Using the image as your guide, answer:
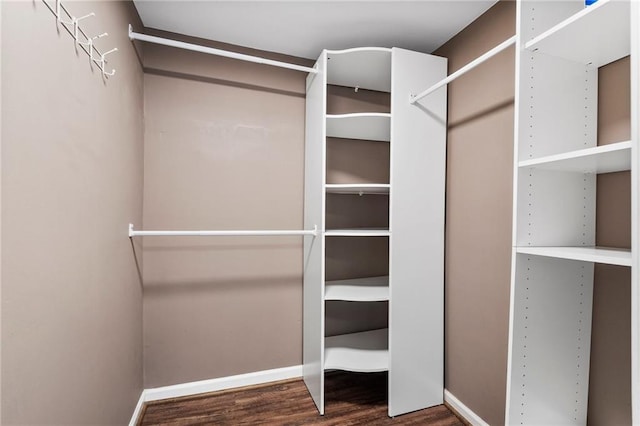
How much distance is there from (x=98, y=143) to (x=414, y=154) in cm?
166

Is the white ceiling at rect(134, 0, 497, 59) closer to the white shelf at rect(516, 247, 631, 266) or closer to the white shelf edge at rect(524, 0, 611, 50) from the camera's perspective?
the white shelf edge at rect(524, 0, 611, 50)

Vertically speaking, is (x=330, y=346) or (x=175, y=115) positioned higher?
(x=175, y=115)

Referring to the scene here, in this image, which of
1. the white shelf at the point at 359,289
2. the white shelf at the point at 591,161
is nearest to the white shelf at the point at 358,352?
the white shelf at the point at 359,289

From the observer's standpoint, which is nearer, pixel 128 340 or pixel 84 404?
pixel 84 404

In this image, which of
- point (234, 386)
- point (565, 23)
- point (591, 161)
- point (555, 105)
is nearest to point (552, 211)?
point (591, 161)

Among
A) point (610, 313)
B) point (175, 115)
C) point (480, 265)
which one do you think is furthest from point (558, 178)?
point (175, 115)

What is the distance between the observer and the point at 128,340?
160 centimetres

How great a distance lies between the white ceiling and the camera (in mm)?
1678

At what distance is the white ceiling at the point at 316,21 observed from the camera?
1.68 metres

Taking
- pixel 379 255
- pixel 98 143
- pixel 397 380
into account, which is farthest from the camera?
pixel 379 255

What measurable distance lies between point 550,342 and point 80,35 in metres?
2.05

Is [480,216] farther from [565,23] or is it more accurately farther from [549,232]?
[565,23]

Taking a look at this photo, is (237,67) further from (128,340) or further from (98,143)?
(128,340)

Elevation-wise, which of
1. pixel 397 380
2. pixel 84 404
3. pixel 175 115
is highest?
pixel 175 115
